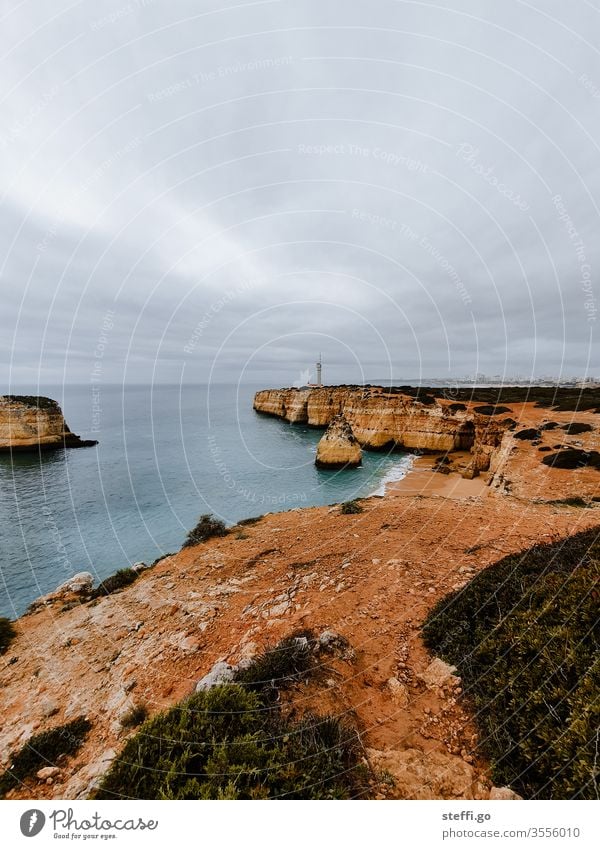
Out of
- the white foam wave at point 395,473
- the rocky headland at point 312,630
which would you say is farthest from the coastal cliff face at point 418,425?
the rocky headland at point 312,630

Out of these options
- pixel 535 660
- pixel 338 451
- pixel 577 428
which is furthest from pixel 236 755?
pixel 577 428

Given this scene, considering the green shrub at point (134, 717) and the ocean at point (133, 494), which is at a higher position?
the green shrub at point (134, 717)

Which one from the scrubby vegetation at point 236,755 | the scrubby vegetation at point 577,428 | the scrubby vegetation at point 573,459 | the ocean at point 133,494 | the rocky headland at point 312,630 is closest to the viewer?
the scrubby vegetation at point 236,755

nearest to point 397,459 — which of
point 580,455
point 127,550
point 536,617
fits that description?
point 580,455

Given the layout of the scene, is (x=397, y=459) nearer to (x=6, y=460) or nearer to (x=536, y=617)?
(x=536, y=617)

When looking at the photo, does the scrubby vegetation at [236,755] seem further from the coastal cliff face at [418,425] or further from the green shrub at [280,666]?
the coastal cliff face at [418,425]

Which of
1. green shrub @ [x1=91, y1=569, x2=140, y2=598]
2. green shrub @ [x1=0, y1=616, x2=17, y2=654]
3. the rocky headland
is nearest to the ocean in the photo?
green shrub @ [x1=0, y1=616, x2=17, y2=654]

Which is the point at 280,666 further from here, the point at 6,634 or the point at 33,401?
the point at 33,401
